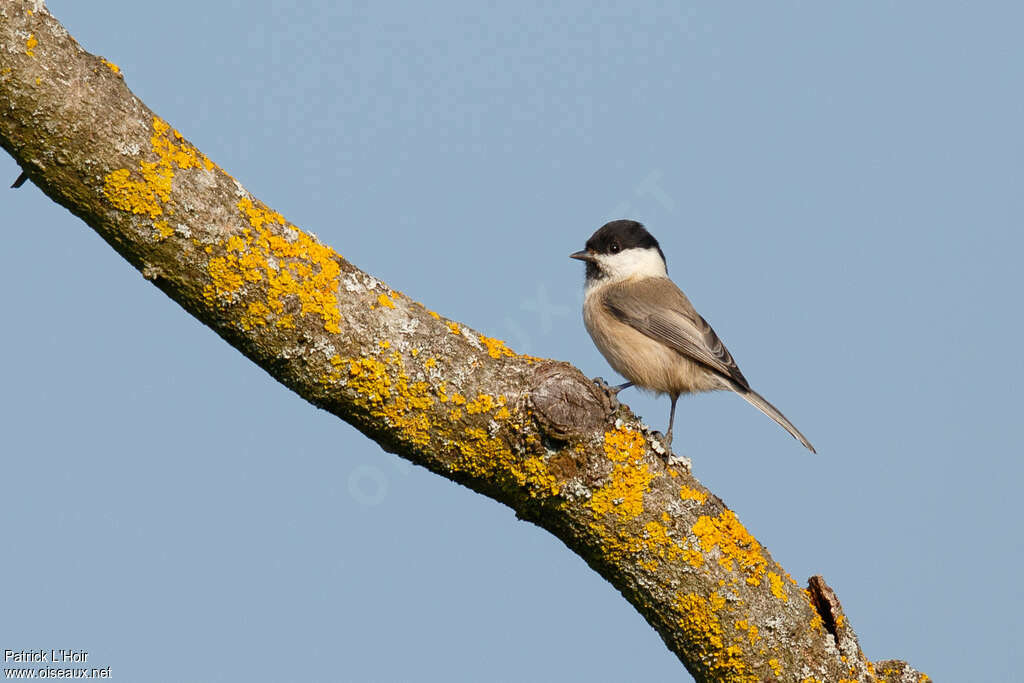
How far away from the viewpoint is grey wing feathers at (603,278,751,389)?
19.4 feet

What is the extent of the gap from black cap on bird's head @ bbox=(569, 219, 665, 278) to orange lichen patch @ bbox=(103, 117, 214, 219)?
401 centimetres

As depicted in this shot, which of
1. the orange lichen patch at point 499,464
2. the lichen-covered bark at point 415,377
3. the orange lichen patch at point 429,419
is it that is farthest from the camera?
the orange lichen patch at point 499,464

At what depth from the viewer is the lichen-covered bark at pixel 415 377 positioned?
3059 mm

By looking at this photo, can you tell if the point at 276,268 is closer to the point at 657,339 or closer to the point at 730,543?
the point at 730,543

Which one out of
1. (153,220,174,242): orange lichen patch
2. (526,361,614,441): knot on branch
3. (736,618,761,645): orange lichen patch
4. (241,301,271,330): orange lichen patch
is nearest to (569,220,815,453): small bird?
(736,618,761,645): orange lichen patch

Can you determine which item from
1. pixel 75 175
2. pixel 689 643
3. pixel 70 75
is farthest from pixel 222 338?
pixel 689 643

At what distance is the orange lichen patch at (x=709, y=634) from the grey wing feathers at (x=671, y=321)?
261 cm

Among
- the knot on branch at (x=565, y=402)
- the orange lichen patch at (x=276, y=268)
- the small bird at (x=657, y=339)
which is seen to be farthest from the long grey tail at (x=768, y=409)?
the orange lichen patch at (x=276, y=268)

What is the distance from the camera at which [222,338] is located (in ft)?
10.7

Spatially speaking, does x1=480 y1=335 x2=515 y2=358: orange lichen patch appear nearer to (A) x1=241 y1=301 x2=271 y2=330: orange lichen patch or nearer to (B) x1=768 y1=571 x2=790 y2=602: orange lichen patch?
(A) x1=241 y1=301 x2=271 y2=330: orange lichen patch

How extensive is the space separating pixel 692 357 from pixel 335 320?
3213mm

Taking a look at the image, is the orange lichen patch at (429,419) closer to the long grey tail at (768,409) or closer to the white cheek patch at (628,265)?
the long grey tail at (768,409)

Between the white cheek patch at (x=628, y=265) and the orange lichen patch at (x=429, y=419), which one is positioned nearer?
the orange lichen patch at (x=429, y=419)

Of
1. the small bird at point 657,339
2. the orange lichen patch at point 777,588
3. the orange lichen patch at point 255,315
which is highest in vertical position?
the small bird at point 657,339
